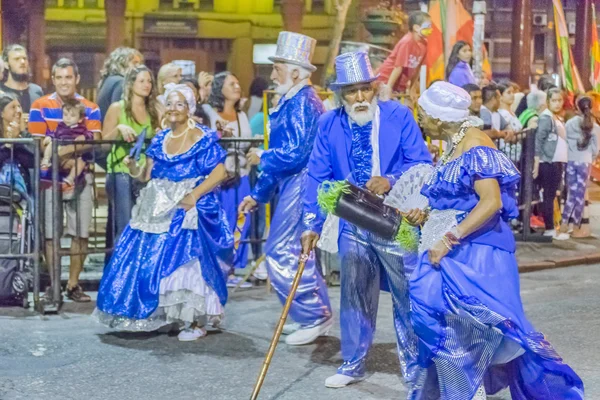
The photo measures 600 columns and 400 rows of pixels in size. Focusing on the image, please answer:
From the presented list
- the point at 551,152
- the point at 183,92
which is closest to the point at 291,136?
the point at 183,92

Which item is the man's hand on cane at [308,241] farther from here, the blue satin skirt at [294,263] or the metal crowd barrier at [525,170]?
the metal crowd barrier at [525,170]

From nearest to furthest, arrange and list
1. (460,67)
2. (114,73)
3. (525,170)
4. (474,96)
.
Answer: (114,73)
(474,96)
(460,67)
(525,170)

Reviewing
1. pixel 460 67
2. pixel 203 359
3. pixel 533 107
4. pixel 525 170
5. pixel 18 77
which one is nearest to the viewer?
pixel 203 359

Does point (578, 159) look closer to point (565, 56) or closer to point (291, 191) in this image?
point (565, 56)

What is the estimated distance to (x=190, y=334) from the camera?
25.7 ft

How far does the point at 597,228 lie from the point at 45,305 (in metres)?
8.34

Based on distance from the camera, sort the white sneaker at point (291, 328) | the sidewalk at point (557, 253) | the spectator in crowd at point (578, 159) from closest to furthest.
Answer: the white sneaker at point (291, 328) < the sidewalk at point (557, 253) < the spectator in crowd at point (578, 159)

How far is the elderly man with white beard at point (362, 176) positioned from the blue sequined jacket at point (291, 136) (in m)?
0.86

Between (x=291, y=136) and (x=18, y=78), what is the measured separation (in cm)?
404

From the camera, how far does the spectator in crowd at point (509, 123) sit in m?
12.5

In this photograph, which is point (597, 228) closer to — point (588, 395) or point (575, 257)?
point (575, 257)

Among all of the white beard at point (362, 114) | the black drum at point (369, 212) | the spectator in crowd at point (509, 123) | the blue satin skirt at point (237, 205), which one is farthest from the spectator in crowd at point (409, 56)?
the black drum at point (369, 212)

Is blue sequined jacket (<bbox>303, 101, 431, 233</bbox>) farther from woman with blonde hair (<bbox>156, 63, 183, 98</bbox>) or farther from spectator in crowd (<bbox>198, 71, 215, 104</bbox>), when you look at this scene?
spectator in crowd (<bbox>198, 71, 215, 104</bbox>)

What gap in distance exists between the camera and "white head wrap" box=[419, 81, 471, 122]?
5.45 meters
